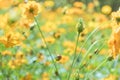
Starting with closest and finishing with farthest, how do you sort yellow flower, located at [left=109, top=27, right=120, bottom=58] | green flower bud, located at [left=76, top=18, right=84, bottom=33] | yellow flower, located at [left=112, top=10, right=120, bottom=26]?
yellow flower, located at [left=109, top=27, right=120, bottom=58]
yellow flower, located at [left=112, top=10, right=120, bottom=26]
green flower bud, located at [left=76, top=18, right=84, bottom=33]

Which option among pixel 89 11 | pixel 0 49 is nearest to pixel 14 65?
pixel 0 49

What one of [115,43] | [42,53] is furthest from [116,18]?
[42,53]

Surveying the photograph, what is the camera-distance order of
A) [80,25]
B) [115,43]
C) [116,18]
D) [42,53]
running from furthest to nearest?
[42,53], [80,25], [116,18], [115,43]

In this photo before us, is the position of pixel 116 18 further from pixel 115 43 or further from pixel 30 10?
pixel 30 10

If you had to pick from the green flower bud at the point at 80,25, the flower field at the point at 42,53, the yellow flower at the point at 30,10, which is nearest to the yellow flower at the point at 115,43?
the flower field at the point at 42,53

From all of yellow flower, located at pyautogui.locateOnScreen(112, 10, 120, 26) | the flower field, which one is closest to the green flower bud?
the flower field

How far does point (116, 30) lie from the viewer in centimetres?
135

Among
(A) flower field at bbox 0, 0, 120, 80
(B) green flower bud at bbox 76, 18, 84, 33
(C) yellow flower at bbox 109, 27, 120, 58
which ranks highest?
(C) yellow flower at bbox 109, 27, 120, 58

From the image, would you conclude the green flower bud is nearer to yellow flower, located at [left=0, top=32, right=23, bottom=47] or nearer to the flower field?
the flower field

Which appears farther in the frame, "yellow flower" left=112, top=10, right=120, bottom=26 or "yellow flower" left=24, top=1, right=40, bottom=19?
"yellow flower" left=24, top=1, right=40, bottom=19

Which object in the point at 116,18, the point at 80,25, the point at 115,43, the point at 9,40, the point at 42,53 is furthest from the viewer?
the point at 42,53

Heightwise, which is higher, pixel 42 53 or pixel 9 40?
pixel 9 40

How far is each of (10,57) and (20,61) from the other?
0.67ft

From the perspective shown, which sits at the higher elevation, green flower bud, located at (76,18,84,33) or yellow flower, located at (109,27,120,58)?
yellow flower, located at (109,27,120,58)
